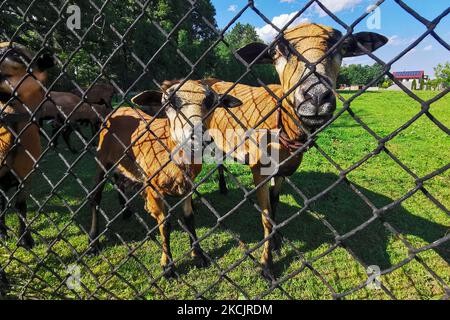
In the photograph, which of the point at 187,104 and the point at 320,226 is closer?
the point at 187,104

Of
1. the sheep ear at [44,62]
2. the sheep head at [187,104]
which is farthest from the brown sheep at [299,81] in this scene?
the sheep ear at [44,62]

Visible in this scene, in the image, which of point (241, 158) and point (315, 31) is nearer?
point (315, 31)

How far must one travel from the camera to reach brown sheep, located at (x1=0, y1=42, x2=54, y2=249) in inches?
97.6

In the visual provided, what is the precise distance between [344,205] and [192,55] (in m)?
27.3

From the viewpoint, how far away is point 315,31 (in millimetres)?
2492

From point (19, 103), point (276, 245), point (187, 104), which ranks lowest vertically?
point (19, 103)

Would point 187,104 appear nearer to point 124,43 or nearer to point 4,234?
point 124,43

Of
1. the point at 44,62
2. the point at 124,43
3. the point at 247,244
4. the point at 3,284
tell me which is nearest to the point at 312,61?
the point at 124,43

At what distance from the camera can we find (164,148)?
3119 millimetres

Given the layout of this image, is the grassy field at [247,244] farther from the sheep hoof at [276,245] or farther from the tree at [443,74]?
the tree at [443,74]

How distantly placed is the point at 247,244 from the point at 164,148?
7.07 ft

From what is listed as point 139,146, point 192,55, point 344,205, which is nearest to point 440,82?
point 192,55

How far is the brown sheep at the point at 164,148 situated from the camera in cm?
293
